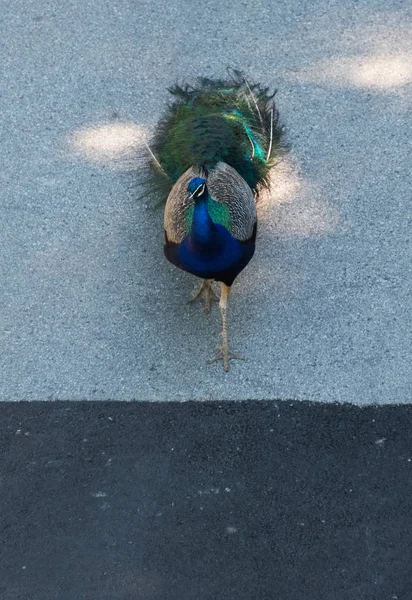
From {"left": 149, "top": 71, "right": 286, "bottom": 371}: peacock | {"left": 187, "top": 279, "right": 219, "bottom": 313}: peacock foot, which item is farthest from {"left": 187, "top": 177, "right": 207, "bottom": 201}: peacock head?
{"left": 187, "top": 279, "right": 219, "bottom": 313}: peacock foot

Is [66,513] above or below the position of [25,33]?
below

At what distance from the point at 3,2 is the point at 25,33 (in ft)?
1.55

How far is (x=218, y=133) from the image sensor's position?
418 centimetres

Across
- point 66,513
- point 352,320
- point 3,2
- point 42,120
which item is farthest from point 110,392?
point 3,2

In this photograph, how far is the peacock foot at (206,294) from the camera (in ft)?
13.7

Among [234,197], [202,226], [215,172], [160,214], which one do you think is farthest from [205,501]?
[160,214]

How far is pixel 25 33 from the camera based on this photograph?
5922mm

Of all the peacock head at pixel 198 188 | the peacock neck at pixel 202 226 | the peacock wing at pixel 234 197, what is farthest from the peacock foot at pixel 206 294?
the peacock head at pixel 198 188

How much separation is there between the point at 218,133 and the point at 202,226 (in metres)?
0.76

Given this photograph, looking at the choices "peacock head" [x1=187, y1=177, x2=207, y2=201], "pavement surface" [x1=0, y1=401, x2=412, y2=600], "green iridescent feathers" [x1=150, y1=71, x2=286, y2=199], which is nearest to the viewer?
"pavement surface" [x1=0, y1=401, x2=412, y2=600]

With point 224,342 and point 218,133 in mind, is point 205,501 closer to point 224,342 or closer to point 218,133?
point 224,342

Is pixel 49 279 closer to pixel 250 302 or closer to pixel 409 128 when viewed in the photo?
pixel 250 302

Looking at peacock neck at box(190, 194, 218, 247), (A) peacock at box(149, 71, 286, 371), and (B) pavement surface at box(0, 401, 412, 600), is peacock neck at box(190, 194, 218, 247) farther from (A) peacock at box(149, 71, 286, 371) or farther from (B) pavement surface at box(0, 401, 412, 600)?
(B) pavement surface at box(0, 401, 412, 600)

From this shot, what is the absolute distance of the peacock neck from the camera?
3607 millimetres
